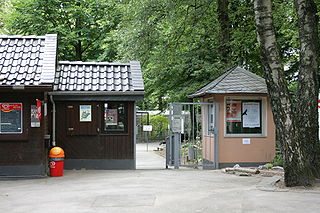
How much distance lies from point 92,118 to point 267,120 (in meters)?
5.85

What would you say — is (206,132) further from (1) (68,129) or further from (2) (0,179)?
(2) (0,179)

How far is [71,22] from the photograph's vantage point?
29734 millimetres

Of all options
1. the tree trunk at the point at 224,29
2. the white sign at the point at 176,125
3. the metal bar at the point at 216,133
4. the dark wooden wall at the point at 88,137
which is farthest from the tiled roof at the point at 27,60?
the tree trunk at the point at 224,29

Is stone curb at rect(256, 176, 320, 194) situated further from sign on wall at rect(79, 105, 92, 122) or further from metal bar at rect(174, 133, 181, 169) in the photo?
sign on wall at rect(79, 105, 92, 122)

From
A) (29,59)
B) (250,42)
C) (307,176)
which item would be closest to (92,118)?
(29,59)

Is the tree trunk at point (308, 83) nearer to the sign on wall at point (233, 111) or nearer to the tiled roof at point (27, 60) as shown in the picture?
the sign on wall at point (233, 111)

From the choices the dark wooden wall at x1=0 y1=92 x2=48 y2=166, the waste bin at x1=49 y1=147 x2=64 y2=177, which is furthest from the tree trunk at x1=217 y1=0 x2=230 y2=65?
the dark wooden wall at x1=0 y1=92 x2=48 y2=166

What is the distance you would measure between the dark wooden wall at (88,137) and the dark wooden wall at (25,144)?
1724mm

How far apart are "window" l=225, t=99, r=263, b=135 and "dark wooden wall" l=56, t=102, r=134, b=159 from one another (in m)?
3.27

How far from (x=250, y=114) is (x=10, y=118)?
770cm

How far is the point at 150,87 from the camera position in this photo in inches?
974

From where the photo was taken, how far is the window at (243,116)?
1541 cm

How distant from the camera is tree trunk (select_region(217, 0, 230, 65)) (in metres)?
21.7

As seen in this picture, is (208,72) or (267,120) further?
(208,72)
